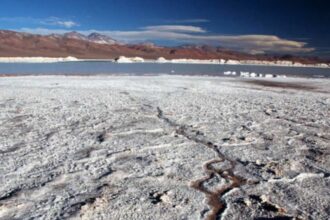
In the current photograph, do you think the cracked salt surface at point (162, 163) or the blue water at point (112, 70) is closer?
the cracked salt surface at point (162, 163)

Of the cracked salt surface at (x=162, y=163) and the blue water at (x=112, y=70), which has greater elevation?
the cracked salt surface at (x=162, y=163)

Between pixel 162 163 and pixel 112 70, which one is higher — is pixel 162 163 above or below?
above

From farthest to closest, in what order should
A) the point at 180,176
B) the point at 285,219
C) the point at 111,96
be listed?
the point at 111,96, the point at 180,176, the point at 285,219

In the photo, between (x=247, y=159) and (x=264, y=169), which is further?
(x=247, y=159)

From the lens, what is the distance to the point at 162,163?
4.84 metres

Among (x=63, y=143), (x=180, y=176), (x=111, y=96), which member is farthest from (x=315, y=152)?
(x=111, y=96)

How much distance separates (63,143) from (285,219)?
345cm

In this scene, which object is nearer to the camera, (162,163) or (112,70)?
(162,163)

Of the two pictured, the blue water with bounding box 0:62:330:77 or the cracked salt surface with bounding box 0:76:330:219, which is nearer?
the cracked salt surface with bounding box 0:76:330:219

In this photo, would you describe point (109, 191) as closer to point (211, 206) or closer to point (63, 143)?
point (211, 206)

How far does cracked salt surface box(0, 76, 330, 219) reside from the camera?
354 centimetres

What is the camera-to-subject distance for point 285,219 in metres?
3.33

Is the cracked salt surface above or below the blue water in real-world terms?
above

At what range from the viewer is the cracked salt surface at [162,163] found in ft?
11.6
